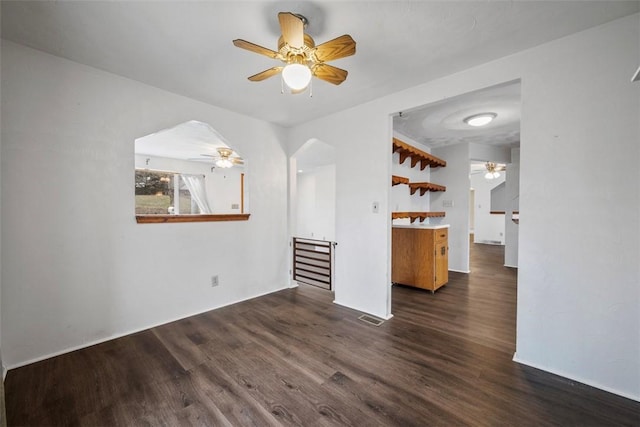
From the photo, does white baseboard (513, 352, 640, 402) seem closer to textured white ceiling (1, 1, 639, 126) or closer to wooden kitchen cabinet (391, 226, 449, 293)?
wooden kitchen cabinet (391, 226, 449, 293)

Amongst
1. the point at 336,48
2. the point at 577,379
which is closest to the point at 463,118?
the point at 336,48

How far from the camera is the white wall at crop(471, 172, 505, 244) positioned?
28.1 ft

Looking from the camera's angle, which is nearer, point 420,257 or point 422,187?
point 420,257

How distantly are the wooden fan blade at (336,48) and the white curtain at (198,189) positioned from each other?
5.85m

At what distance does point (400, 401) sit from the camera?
1.59 meters

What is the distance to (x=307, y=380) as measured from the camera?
1776mm

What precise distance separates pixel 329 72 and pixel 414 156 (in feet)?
8.92

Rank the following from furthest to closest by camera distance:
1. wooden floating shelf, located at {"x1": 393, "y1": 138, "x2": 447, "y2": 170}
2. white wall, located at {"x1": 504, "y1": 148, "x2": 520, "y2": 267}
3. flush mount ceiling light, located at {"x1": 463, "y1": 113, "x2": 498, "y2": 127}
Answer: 1. white wall, located at {"x1": 504, "y1": 148, "x2": 520, "y2": 267}
2. wooden floating shelf, located at {"x1": 393, "y1": 138, "x2": 447, "y2": 170}
3. flush mount ceiling light, located at {"x1": 463, "y1": 113, "x2": 498, "y2": 127}

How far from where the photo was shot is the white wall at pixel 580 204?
1.61 meters

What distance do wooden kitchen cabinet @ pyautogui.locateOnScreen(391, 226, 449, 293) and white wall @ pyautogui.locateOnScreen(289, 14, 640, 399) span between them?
5.19ft

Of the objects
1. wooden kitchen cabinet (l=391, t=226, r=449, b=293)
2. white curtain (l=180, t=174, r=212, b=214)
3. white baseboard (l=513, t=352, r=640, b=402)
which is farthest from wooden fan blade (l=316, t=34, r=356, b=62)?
white curtain (l=180, t=174, r=212, b=214)

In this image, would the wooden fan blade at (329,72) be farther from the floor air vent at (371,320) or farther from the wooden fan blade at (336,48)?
the floor air vent at (371,320)

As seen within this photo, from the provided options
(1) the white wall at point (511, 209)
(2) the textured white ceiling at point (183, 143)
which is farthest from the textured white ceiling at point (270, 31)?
(1) the white wall at point (511, 209)

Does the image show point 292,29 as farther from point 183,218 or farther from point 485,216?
point 485,216
